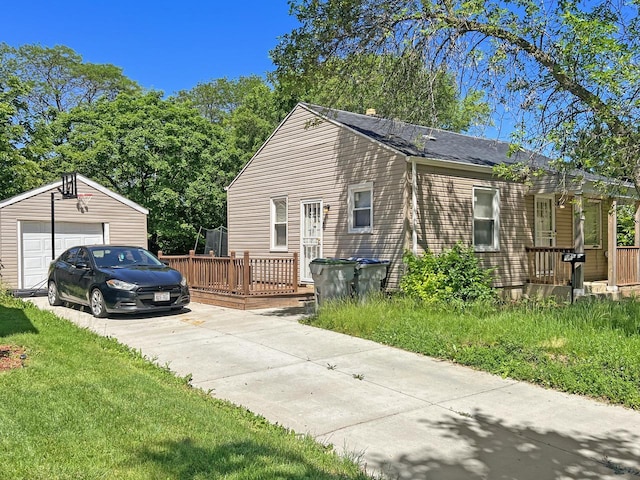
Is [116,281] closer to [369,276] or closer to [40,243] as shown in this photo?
[369,276]

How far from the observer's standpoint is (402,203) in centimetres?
1152

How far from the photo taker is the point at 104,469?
→ 318 centimetres

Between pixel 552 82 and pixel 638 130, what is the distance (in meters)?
1.71

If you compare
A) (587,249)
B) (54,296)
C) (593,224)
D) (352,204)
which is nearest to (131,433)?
(352,204)

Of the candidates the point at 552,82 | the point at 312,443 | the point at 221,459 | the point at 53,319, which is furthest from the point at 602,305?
the point at 53,319

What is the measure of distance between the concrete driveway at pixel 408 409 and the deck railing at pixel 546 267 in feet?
25.3

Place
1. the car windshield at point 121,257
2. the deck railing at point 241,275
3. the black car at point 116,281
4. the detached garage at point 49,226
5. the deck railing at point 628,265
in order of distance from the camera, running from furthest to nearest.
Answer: the detached garage at point 49,226
the deck railing at point 628,265
the deck railing at point 241,275
the car windshield at point 121,257
the black car at point 116,281

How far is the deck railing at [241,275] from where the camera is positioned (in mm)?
11797

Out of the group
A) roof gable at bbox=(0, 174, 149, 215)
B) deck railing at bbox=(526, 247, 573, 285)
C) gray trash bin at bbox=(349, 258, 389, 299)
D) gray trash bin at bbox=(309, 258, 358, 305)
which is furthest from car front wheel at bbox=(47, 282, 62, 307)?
deck railing at bbox=(526, 247, 573, 285)

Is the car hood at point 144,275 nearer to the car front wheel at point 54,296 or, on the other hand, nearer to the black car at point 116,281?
the black car at point 116,281

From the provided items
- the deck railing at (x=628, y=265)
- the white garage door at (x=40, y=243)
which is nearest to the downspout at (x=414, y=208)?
the deck railing at (x=628, y=265)

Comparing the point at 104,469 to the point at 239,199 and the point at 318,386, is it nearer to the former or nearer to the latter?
the point at 318,386

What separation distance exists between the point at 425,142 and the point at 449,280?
14.8 ft

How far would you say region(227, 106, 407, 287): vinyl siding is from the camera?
38.9 ft
